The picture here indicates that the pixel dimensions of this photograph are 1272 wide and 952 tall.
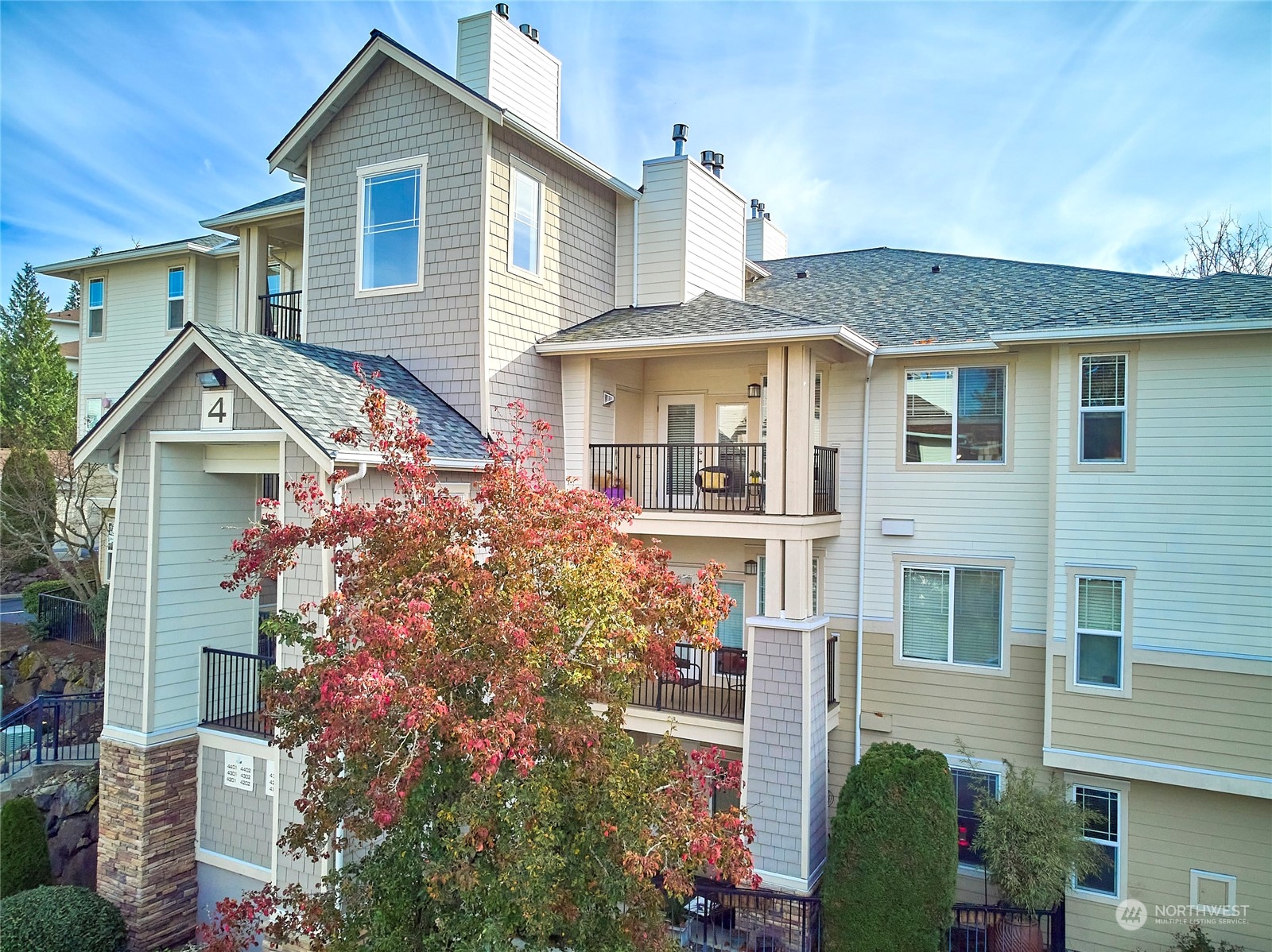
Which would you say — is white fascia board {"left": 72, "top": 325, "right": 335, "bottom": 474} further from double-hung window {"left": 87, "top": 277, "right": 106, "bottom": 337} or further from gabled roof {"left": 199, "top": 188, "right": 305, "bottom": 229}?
double-hung window {"left": 87, "top": 277, "right": 106, "bottom": 337}

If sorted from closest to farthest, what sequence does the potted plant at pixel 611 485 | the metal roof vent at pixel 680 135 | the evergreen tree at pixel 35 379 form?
the potted plant at pixel 611 485, the metal roof vent at pixel 680 135, the evergreen tree at pixel 35 379

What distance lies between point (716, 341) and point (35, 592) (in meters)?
20.0

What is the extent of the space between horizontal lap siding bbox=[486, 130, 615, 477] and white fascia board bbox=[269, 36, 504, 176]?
0.63 metres

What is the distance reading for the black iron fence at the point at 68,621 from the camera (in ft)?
60.7

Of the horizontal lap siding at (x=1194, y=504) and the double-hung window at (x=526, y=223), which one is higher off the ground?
the double-hung window at (x=526, y=223)

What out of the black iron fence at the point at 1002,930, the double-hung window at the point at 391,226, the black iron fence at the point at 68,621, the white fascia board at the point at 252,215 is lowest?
the black iron fence at the point at 1002,930

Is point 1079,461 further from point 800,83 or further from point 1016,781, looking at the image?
point 800,83

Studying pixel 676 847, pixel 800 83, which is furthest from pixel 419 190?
pixel 676 847

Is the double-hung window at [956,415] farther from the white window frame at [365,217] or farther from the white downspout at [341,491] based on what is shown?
the white downspout at [341,491]

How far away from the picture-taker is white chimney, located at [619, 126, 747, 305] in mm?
14164

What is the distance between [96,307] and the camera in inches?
799

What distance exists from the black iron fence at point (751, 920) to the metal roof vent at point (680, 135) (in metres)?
13.1

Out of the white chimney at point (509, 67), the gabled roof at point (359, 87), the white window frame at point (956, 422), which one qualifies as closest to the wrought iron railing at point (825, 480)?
the white window frame at point (956, 422)

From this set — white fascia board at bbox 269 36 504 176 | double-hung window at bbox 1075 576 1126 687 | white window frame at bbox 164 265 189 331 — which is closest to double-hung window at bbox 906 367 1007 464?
double-hung window at bbox 1075 576 1126 687
